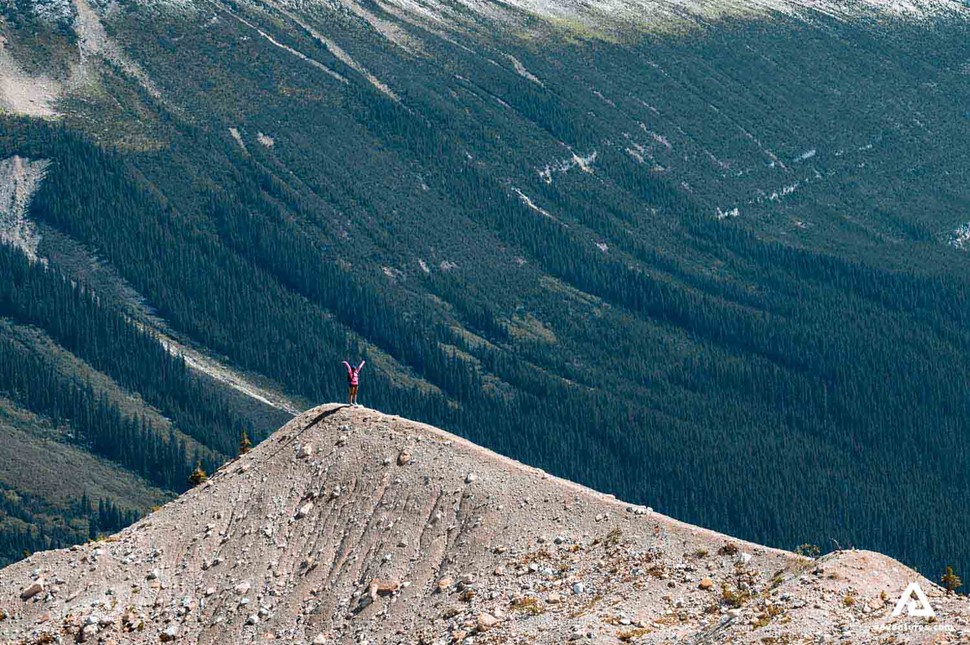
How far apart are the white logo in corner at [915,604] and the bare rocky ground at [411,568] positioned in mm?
514

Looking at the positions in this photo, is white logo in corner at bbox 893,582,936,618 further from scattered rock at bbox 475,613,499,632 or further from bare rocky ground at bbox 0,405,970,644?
scattered rock at bbox 475,613,499,632

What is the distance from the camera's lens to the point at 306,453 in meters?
90.9

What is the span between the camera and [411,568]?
81938 mm

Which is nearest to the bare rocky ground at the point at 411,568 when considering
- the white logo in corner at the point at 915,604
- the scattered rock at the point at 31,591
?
the scattered rock at the point at 31,591

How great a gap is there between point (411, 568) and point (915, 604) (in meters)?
23.8

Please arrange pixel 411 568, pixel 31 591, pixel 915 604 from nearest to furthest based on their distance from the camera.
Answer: pixel 915 604, pixel 411 568, pixel 31 591

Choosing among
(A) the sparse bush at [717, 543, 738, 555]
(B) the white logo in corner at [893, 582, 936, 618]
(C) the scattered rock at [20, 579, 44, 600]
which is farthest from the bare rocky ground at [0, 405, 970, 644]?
(B) the white logo in corner at [893, 582, 936, 618]

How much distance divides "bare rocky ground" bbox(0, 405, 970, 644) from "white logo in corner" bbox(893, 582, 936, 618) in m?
0.51

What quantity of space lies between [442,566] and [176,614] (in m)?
12.8

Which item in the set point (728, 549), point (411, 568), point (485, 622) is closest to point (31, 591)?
point (411, 568)

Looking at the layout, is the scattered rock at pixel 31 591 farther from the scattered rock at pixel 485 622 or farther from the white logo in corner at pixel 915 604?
the white logo in corner at pixel 915 604

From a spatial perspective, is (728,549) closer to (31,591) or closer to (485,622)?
(485,622)

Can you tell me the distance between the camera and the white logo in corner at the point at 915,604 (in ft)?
222

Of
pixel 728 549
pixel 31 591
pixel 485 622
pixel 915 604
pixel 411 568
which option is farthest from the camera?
pixel 31 591
